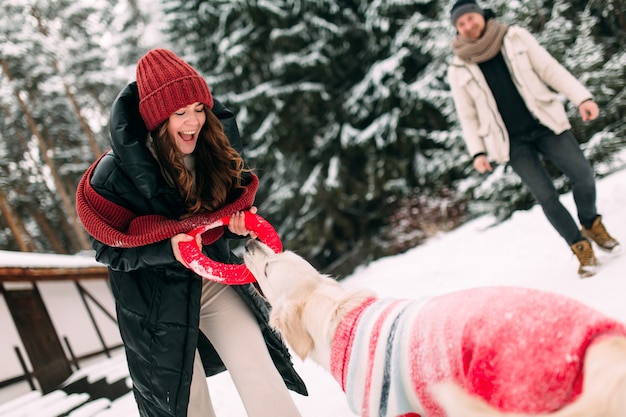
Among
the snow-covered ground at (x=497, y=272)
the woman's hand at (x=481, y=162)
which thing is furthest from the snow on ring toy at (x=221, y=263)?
the woman's hand at (x=481, y=162)

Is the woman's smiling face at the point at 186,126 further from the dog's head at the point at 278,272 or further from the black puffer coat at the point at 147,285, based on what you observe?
the dog's head at the point at 278,272

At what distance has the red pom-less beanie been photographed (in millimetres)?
2227

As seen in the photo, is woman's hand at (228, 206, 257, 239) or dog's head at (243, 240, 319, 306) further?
woman's hand at (228, 206, 257, 239)

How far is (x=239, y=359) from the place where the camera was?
224cm

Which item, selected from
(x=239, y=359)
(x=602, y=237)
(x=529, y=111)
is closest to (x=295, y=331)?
(x=239, y=359)

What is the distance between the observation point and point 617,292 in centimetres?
290

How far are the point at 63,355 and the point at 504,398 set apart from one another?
8.28 metres

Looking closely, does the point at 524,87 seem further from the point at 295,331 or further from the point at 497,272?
the point at 295,331

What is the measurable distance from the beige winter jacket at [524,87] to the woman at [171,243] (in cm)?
220

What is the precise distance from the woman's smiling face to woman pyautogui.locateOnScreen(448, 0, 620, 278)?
233cm

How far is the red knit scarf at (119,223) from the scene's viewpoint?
203 cm

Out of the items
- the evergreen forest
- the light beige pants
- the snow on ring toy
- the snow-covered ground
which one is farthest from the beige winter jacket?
the evergreen forest

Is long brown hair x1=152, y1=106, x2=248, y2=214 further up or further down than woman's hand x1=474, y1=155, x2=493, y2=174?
further up

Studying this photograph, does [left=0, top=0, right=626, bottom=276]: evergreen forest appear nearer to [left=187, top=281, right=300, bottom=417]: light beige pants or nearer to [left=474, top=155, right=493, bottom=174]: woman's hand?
[left=474, top=155, right=493, bottom=174]: woman's hand
